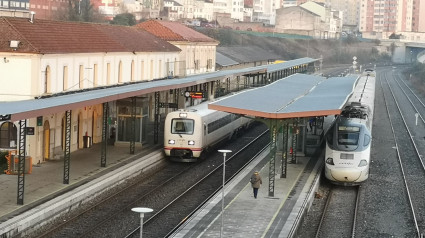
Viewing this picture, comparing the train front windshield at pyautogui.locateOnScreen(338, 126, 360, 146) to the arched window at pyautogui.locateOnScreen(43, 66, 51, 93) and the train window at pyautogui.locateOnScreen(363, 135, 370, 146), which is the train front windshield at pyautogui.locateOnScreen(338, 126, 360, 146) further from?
the arched window at pyautogui.locateOnScreen(43, 66, 51, 93)

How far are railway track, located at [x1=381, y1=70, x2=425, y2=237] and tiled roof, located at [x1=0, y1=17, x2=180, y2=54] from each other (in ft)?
49.9

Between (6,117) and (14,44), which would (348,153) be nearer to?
(6,117)

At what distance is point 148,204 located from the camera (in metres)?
26.7

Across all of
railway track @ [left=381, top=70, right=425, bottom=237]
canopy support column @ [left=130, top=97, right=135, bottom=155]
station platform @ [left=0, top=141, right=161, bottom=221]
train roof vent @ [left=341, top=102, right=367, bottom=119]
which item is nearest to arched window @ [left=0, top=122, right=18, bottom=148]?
station platform @ [left=0, top=141, right=161, bottom=221]

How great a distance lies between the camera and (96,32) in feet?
133

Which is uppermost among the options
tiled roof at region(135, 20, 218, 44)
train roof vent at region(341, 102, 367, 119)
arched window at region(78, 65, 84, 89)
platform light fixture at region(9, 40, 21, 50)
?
tiled roof at region(135, 20, 218, 44)

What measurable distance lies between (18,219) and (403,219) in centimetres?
1218

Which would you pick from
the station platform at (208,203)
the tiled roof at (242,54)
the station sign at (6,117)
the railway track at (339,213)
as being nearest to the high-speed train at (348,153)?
the railway track at (339,213)

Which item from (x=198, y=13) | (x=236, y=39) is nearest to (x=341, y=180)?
(x=236, y=39)

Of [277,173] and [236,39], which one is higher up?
[236,39]

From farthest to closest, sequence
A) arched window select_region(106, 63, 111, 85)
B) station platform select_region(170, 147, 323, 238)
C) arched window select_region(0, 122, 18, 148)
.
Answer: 1. arched window select_region(106, 63, 111, 85)
2. arched window select_region(0, 122, 18, 148)
3. station platform select_region(170, 147, 323, 238)

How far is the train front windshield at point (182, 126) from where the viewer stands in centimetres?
3419

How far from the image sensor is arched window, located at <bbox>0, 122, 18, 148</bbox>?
30188 mm

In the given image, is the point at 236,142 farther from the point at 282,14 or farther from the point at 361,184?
the point at 282,14
